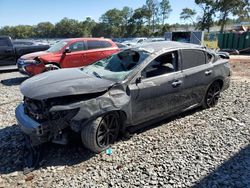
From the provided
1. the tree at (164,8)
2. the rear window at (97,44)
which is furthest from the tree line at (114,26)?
the rear window at (97,44)

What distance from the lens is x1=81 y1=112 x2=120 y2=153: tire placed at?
11.0ft

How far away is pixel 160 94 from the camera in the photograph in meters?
4.17

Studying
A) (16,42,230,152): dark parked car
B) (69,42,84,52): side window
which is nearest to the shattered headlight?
(16,42,230,152): dark parked car

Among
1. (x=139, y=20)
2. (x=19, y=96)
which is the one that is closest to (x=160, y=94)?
(x=19, y=96)

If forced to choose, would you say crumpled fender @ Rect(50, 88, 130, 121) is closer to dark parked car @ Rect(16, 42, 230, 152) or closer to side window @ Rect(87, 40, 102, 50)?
dark parked car @ Rect(16, 42, 230, 152)

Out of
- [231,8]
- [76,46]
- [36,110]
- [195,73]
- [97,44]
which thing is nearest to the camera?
[36,110]

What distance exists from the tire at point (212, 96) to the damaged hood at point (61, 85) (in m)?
2.66

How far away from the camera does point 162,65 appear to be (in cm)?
436

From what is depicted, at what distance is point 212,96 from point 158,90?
1969 millimetres

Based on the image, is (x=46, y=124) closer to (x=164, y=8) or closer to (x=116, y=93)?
(x=116, y=93)

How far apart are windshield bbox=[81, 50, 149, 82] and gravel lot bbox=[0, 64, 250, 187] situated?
3.77 ft

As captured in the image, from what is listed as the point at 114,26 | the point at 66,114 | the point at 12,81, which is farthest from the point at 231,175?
the point at 114,26

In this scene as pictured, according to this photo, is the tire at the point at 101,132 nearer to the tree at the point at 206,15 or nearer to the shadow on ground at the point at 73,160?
the shadow on ground at the point at 73,160

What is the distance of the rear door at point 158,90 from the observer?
3.88 meters
